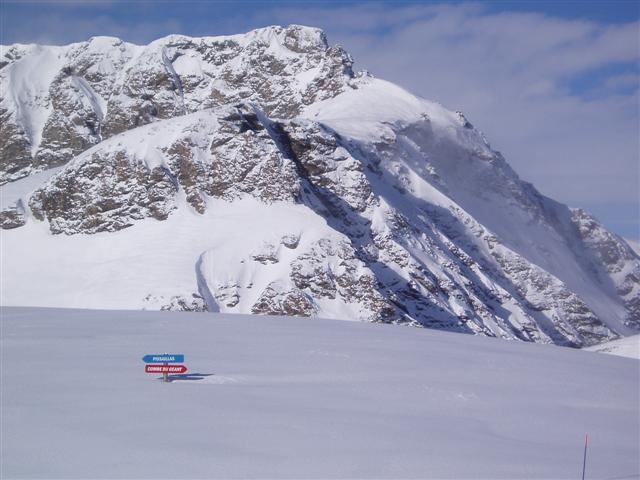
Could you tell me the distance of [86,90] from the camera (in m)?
142

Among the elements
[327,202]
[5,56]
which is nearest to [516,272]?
[327,202]

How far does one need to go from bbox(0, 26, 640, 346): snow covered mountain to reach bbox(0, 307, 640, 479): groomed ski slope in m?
51.6

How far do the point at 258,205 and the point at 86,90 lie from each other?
7028 centimetres

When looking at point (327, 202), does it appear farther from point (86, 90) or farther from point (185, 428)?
point (185, 428)

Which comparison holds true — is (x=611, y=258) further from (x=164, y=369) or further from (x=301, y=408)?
(x=301, y=408)

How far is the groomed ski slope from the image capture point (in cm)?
946

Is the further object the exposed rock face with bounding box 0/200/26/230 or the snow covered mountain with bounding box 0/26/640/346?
the exposed rock face with bounding box 0/200/26/230

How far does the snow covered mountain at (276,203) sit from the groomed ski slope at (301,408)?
5158 cm

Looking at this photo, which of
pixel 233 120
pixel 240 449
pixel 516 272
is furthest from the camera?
pixel 516 272

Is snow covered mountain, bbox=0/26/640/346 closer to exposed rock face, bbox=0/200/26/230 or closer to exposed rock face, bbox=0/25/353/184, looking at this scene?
exposed rock face, bbox=0/200/26/230

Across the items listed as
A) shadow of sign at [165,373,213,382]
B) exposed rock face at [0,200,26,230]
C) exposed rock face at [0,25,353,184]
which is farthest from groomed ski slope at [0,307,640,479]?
exposed rock face at [0,25,353,184]

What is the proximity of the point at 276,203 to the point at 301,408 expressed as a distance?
72771mm

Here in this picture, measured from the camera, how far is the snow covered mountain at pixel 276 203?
247 feet

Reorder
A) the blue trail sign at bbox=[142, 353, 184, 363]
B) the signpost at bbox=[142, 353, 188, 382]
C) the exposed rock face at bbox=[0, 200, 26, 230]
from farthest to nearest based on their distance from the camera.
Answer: the exposed rock face at bbox=[0, 200, 26, 230]
the blue trail sign at bbox=[142, 353, 184, 363]
the signpost at bbox=[142, 353, 188, 382]
